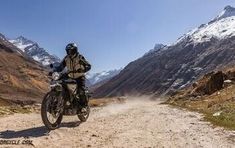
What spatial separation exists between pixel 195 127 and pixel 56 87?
5.82 m

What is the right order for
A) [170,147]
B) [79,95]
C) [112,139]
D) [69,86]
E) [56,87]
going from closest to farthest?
[170,147] → [112,139] → [56,87] → [69,86] → [79,95]

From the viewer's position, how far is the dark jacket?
718 inches

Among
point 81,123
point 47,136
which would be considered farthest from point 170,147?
point 81,123

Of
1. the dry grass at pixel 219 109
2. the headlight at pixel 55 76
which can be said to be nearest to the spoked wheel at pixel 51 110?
the headlight at pixel 55 76

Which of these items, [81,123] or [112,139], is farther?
[81,123]

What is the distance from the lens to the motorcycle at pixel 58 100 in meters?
15.7

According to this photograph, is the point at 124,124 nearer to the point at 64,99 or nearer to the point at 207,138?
the point at 64,99

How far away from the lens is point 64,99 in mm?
16891

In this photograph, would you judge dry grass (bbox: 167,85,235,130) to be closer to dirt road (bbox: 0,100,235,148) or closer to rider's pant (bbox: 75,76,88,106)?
dirt road (bbox: 0,100,235,148)

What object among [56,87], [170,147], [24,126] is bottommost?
[170,147]

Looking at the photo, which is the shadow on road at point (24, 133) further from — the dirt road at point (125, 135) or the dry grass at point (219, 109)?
the dry grass at point (219, 109)

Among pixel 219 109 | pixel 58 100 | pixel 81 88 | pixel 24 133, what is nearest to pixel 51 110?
pixel 58 100

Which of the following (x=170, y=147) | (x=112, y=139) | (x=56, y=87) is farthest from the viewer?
(x=56, y=87)

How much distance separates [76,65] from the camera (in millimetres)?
18406
